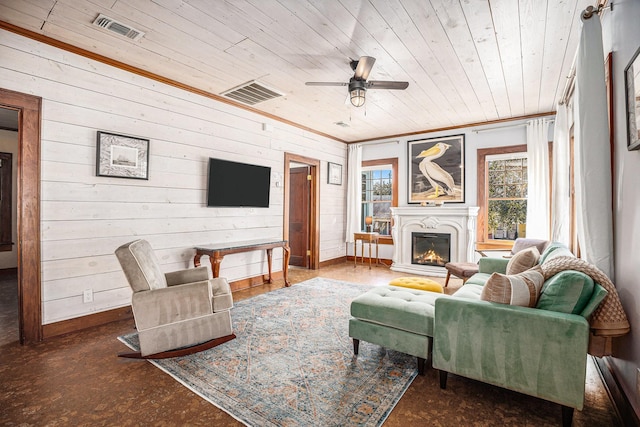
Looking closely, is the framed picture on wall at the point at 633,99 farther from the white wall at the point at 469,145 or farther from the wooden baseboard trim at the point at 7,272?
the wooden baseboard trim at the point at 7,272

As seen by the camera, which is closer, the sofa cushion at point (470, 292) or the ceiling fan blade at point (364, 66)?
the sofa cushion at point (470, 292)

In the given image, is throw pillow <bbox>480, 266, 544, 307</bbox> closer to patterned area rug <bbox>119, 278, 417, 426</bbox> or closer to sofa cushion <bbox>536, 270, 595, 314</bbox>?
sofa cushion <bbox>536, 270, 595, 314</bbox>

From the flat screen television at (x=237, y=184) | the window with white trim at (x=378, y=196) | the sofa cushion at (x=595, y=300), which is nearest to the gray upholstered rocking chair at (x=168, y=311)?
the flat screen television at (x=237, y=184)

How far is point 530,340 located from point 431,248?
4.07 meters

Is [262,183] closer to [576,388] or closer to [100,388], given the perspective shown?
[100,388]

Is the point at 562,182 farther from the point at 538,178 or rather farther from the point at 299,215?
the point at 299,215

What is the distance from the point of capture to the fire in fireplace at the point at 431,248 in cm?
552

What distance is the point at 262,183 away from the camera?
4766mm

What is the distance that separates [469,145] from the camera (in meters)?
5.50

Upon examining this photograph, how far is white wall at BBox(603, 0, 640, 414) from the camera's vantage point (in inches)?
63.7

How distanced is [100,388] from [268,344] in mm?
1173

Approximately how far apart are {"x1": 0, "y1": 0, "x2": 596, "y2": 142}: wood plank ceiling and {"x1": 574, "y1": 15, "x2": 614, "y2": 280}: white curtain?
52 cm

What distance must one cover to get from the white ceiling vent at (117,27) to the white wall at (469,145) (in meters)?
4.64

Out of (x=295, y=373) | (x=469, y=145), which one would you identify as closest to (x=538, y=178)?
(x=469, y=145)
